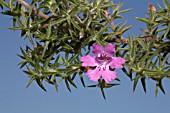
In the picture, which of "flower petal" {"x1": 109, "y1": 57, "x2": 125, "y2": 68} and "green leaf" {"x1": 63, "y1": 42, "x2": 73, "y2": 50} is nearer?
"flower petal" {"x1": 109, "y1": 57, "x2": 125, "y2": 68}

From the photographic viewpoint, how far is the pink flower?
6.20 feet

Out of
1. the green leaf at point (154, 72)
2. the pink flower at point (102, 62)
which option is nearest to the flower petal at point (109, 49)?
the pink flower at point (102, 62)

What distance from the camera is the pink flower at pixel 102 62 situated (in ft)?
6.20

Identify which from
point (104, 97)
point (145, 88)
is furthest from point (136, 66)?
point (104, 97)

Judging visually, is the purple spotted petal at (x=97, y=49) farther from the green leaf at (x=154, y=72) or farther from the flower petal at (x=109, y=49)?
the green leaf at (x=154, y=72)

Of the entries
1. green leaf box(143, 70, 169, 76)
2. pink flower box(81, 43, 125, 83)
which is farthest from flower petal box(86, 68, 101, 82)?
green leaf box(143, 70, 169, 76)

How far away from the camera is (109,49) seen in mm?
1923

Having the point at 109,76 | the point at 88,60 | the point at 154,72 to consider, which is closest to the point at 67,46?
the point at 88,60

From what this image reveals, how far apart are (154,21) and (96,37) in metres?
0.37

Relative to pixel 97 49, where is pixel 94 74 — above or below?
below

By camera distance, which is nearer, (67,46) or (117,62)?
(117,62)

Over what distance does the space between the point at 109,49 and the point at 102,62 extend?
0.07 m

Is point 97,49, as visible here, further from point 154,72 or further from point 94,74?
point 154,72

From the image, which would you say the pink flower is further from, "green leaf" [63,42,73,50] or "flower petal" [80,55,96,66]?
"green leaf" [63,42,73,50]
